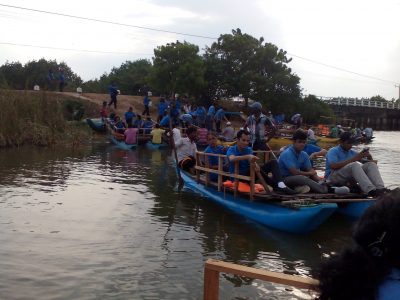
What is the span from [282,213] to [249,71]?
29.6 meters

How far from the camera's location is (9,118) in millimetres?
18672

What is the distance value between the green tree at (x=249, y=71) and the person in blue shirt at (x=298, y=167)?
28.1 metres

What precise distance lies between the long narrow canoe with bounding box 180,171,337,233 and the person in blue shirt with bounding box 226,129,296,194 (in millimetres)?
422

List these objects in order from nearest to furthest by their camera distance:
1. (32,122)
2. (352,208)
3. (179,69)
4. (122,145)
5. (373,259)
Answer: (373,259) → (352,208) → (32,122) → (122,145) → (179,69)

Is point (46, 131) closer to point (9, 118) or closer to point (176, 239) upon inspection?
point (9, 118)

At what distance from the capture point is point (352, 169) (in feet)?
27.2

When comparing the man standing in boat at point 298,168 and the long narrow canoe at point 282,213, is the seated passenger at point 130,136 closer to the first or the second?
the long narrow canoe at point 282,213

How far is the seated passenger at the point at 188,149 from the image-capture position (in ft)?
37.4

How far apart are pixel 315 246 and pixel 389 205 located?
5.89 meters

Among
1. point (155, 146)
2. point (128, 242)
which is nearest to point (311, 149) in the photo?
point (128, 242)

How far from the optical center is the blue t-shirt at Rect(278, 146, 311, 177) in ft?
28.2

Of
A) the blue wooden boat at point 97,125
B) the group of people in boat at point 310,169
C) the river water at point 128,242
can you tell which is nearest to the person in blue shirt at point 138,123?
the blue wooden boat at point 97,125

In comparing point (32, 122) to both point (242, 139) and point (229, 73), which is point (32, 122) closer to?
point (242, 139)

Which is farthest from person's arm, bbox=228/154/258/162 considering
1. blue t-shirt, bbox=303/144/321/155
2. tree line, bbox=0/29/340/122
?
tree line, bbox=0/29/340/122
